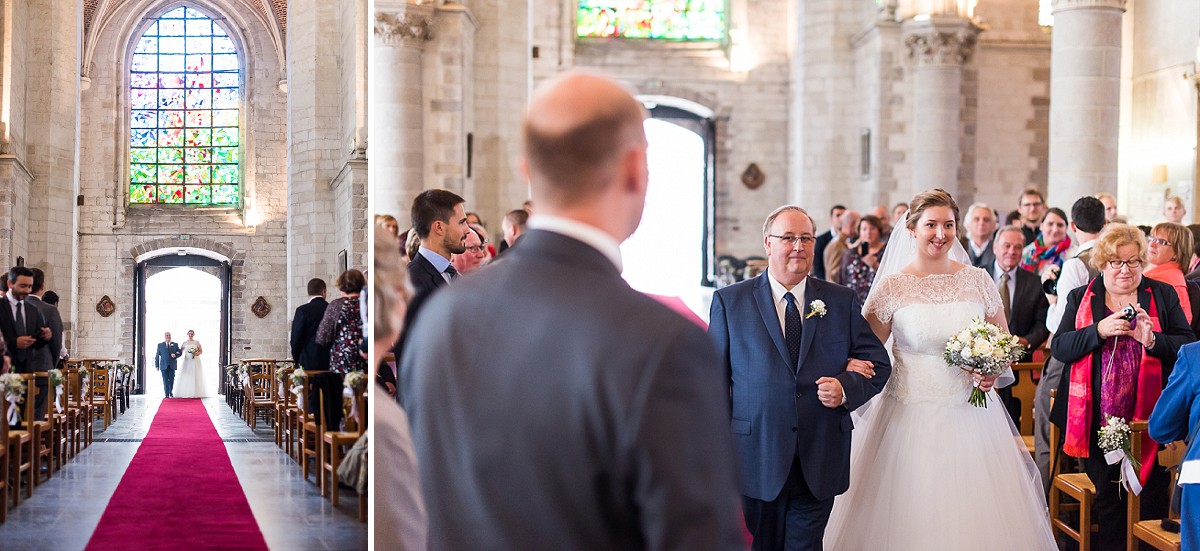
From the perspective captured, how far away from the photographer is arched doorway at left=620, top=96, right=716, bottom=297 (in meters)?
21.3

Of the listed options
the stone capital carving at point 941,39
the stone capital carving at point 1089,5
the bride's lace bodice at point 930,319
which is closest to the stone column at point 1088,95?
the stone capital carving at point 1089,5

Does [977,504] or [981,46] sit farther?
[981,46]

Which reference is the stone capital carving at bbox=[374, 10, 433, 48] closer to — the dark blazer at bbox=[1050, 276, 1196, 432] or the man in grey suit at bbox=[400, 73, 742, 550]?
the dark blazer at bbox=[1050, 276, 1196, 432]

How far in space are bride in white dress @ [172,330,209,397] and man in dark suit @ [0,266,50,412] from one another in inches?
9.5

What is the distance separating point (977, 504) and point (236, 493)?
3646mm

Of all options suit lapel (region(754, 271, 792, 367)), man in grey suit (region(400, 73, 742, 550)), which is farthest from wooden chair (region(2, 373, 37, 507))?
suit lapel (region(754, 271, 792, 367))

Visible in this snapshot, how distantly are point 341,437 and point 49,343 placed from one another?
0.49 meters

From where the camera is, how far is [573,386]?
1321 millimetres

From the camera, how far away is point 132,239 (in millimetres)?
1930

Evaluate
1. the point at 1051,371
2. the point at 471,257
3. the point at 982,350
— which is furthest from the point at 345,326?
the point at 1051,371

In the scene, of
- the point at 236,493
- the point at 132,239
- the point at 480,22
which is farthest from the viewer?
the point at 480,22

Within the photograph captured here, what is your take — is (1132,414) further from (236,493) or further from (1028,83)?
(1028,83)

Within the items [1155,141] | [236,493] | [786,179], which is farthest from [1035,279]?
[786,179]

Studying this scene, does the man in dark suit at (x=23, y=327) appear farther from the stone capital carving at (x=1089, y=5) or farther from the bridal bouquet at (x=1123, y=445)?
the stone capital carving at (x=1089, y=5)
